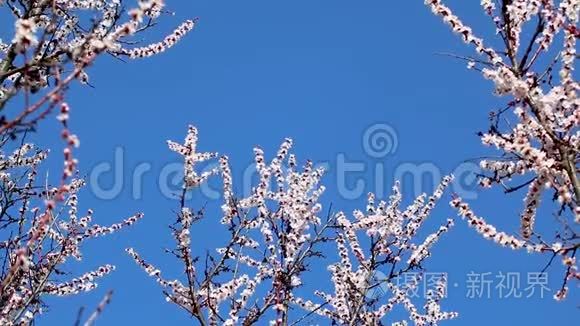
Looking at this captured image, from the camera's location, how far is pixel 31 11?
599 cm

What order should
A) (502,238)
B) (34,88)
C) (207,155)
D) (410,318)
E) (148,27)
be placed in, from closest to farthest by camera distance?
(34,88) → (502,238) → (148,27) → (207,155) → (410,318)

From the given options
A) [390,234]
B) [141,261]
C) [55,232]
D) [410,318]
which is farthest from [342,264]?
[55,232]

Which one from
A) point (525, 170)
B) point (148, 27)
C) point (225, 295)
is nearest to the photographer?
point (525, 170)

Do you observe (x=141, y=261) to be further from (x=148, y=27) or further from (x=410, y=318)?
(x=410, y=318)

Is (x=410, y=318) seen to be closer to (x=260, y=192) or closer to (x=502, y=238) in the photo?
(x=260, y=192)

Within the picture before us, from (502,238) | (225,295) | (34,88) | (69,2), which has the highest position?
(69,2)

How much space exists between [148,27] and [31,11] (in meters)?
1.16

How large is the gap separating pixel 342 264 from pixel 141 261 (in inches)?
145

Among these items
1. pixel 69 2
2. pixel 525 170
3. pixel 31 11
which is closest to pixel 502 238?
pixel 525 170

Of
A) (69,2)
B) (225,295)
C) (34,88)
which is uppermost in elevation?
(69,2)

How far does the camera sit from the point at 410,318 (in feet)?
39.8

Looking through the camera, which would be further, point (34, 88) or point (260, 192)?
point (260, 192)

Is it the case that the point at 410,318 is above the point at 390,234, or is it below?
below

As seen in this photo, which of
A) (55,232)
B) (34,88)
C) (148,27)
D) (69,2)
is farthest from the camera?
(55,232)
